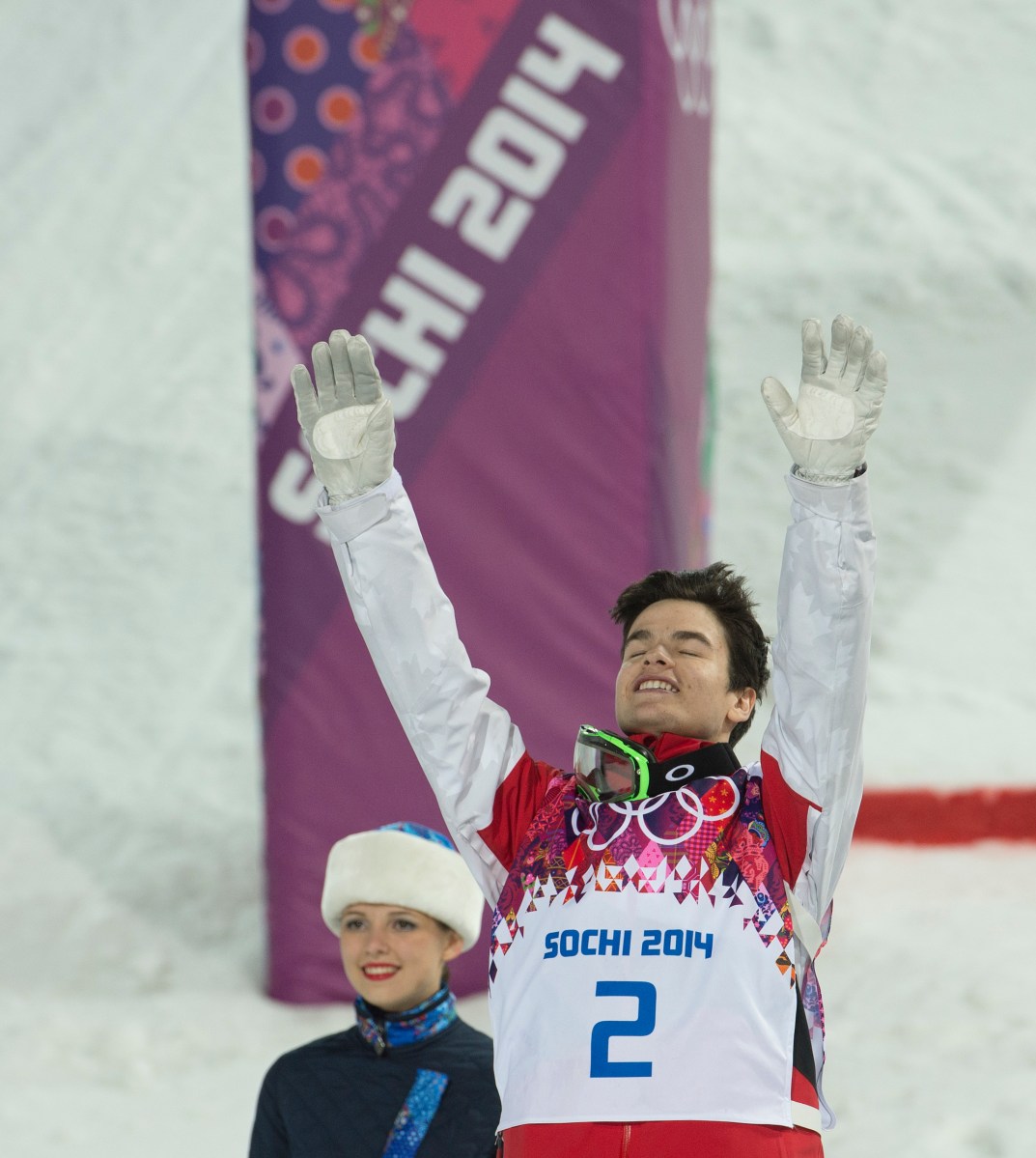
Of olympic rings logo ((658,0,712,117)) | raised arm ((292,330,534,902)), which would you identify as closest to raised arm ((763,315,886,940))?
raised arm ((292,330,534,902))

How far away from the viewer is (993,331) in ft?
26.1

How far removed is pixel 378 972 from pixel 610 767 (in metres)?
0.60

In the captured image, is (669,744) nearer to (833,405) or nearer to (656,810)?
(656,810)

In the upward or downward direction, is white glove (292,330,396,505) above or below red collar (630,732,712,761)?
above

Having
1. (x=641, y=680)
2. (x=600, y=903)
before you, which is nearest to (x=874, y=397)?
(x=641, y=680)

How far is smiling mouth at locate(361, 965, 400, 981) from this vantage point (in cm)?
212

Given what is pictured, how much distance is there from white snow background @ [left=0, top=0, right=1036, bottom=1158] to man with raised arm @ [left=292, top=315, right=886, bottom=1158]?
159cm

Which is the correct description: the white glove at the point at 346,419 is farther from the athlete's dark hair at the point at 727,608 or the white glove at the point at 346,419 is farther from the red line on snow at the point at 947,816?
the red line on snow at the point at 947,816

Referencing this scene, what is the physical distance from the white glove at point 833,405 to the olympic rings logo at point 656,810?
30 cm

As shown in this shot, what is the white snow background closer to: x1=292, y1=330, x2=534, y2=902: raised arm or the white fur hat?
the white fur hat

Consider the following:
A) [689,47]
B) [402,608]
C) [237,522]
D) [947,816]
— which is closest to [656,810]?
[402,608]

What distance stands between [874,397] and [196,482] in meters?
5.87

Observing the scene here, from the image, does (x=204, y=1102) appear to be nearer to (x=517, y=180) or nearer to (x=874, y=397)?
(x=517, y=180)

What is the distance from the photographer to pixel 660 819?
163 cm
